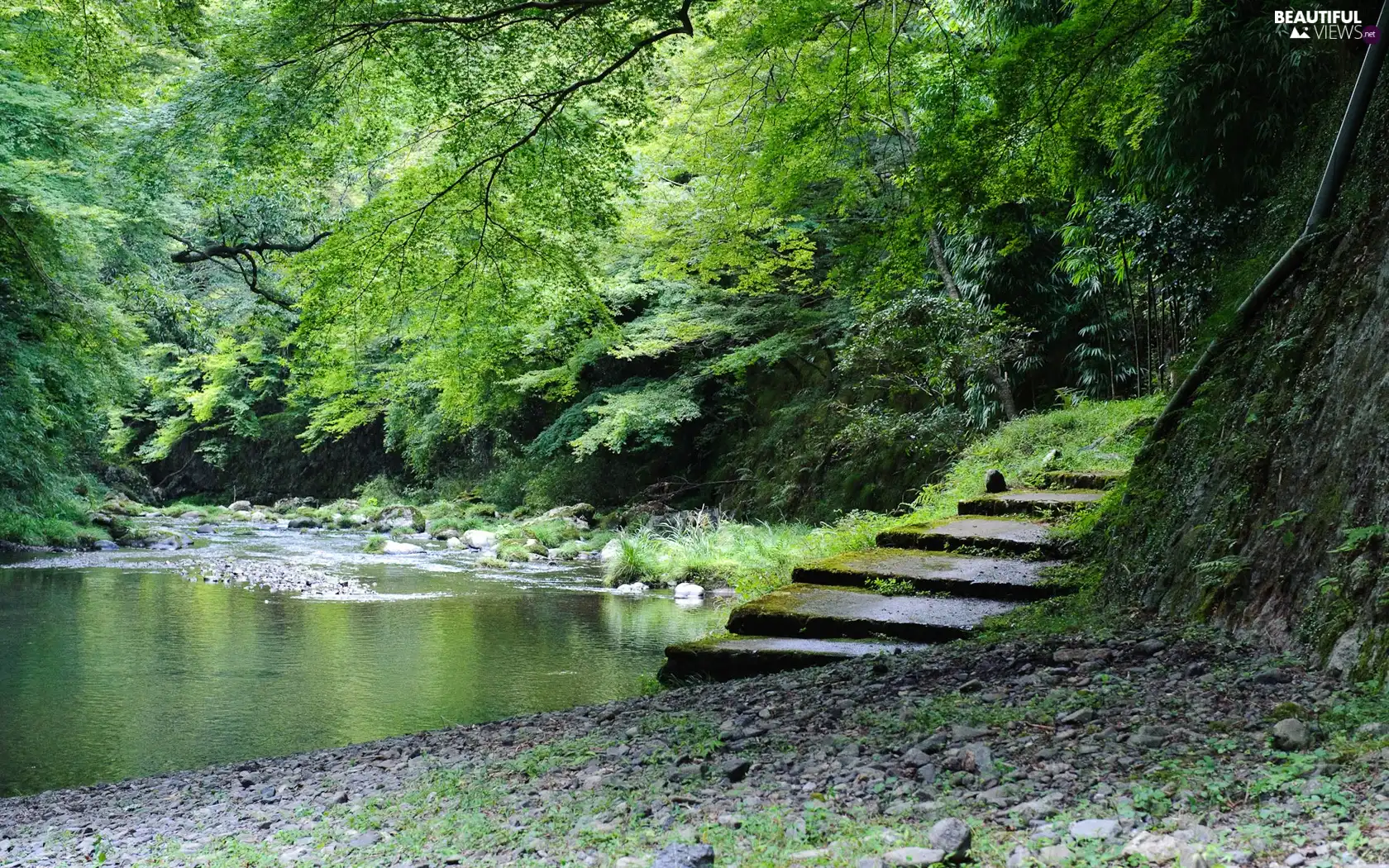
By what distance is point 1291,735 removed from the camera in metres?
2.07

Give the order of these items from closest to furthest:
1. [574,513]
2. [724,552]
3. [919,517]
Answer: [919,517], [724,552], [574,513]

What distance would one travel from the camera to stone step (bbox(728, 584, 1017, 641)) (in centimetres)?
432

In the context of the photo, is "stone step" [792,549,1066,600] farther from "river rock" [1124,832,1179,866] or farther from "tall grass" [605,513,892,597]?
"river rock" [1124,832,1179,866]

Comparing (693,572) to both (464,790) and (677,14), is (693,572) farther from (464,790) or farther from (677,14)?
(464,790)

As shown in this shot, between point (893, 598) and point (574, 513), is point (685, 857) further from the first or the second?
point (574, 513)

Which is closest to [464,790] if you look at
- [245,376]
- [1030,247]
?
[1030,247]

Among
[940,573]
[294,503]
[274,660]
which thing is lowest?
[294,503]

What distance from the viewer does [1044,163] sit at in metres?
5.84

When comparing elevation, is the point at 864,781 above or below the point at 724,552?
above

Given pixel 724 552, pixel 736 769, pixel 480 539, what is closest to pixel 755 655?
pixel 736 769

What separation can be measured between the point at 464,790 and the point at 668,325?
35.7 feet

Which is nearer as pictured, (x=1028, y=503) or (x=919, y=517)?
(x=1028, y=503)

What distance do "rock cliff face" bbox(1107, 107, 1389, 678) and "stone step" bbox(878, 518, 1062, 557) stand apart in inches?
31.8

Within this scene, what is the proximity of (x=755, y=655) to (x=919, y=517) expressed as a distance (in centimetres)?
389
